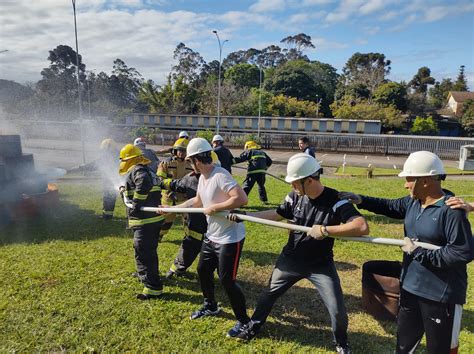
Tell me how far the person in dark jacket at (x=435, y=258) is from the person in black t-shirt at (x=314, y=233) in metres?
0.46

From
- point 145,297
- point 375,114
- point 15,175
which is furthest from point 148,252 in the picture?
point 375,114

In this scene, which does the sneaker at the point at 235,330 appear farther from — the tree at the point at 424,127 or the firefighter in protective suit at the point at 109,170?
the tree at the point at 424,127

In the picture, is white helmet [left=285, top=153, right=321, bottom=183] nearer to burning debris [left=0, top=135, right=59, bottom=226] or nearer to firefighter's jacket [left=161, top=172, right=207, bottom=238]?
firefighter's jacket [left=161, top=172, right=207, bottom=238]

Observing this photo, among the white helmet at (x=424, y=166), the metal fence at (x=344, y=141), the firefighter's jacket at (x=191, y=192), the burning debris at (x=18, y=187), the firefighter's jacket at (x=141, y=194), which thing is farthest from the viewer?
the metal fence at (x=344, y=141)

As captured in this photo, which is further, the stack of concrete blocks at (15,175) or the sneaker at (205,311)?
the stack of concrete blocks at (15,175)

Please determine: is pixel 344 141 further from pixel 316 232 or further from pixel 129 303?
pixel 316 232

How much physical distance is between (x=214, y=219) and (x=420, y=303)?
2.11 meters

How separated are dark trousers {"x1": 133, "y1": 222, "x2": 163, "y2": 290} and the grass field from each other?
0.92 feet

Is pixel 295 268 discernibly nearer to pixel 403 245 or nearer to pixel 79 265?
pixel 403 245

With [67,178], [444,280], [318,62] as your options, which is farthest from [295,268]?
[318,62]

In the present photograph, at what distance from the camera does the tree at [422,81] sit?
2515 inches

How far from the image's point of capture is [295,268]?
3461 mm

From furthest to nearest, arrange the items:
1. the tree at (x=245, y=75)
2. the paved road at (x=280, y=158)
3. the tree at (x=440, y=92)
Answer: the tree at (x=440, y=92), the tree at (x=245, y=75), the paved road at (x=280, y=158)

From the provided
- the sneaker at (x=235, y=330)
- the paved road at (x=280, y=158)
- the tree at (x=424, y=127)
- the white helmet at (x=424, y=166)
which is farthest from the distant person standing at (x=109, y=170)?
the tree at (x=424, y=127)
